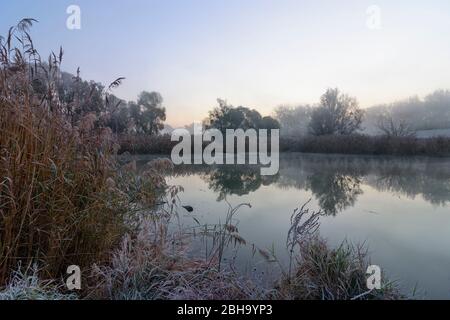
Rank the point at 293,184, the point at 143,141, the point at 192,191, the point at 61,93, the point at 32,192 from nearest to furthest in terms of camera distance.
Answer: the point at 32,192 < the point at 61,93 < the point at 192,191 < the point at 293,184 < the point at 143,141

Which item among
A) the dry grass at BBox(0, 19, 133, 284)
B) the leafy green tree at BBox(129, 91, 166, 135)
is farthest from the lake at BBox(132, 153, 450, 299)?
the leafy green tree at BBox(129, 91, 166, 135)

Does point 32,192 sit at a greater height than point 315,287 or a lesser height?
greater

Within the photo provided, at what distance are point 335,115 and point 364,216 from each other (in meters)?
22.0

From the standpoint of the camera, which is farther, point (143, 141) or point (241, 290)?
point (143, 141)

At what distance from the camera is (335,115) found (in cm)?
2512

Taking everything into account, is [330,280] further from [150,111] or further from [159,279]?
[150,111]

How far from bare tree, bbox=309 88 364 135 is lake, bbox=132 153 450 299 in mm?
16691

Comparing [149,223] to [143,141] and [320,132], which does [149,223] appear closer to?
[143,141]

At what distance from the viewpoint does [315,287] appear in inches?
80.7

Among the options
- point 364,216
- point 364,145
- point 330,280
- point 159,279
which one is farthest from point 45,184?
point 364,145

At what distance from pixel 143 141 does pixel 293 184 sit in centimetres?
947

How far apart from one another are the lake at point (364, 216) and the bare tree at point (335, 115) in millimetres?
16691

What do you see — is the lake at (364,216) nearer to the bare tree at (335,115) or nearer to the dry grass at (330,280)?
the dry grass at (330,280)
